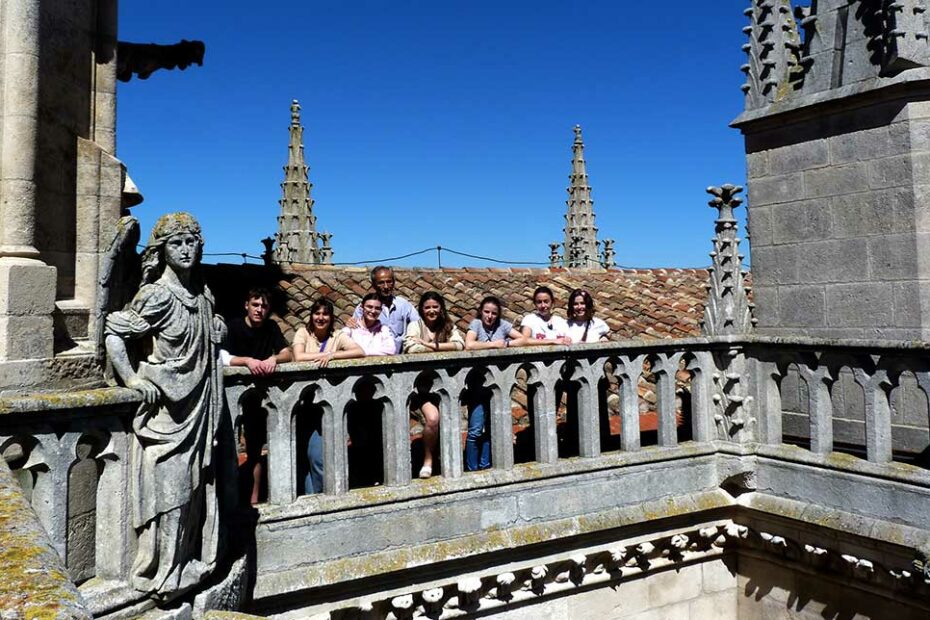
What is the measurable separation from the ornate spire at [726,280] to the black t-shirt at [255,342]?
3998mm

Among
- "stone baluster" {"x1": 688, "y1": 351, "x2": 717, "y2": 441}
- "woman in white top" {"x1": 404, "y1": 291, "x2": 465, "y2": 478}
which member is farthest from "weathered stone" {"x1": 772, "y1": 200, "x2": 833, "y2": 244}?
"woman in white top" {"x1": 404, "y1": 291, "x2": 465, "y2": 478}

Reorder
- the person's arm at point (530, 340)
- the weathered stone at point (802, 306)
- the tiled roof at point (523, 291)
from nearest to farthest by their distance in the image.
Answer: the person's arm at point (530, 340) → the weathered stone at point (802, 306) → the tiled roof at point (523, 291)

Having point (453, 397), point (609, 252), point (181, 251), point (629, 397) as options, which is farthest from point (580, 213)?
point (181, 251)

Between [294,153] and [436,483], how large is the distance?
754 inches

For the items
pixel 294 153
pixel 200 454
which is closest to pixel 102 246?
pixel 200 454

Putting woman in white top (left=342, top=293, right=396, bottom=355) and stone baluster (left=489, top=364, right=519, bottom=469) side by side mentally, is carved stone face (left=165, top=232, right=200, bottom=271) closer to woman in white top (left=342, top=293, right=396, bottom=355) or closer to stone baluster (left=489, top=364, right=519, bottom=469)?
woman in white top (left=342, top=293, right=396, bottom=355)

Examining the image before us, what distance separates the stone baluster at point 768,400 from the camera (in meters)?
7.21

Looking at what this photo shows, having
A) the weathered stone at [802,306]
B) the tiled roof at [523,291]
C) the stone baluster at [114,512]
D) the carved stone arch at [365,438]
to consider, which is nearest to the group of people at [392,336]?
the carved stone arch at [365,438]

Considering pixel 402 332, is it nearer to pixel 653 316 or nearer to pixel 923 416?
pixel 923 416

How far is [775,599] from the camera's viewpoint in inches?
283

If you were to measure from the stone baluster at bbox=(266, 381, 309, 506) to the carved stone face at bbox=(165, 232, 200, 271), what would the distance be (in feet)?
4.30

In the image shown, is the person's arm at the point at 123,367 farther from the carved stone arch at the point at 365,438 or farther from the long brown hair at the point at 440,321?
the long brown hair at the point at 440,321

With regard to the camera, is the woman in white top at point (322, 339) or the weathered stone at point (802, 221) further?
the weathered stone at point (802, 221)

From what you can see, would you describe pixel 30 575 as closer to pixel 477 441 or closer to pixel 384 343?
pixel 384 343
